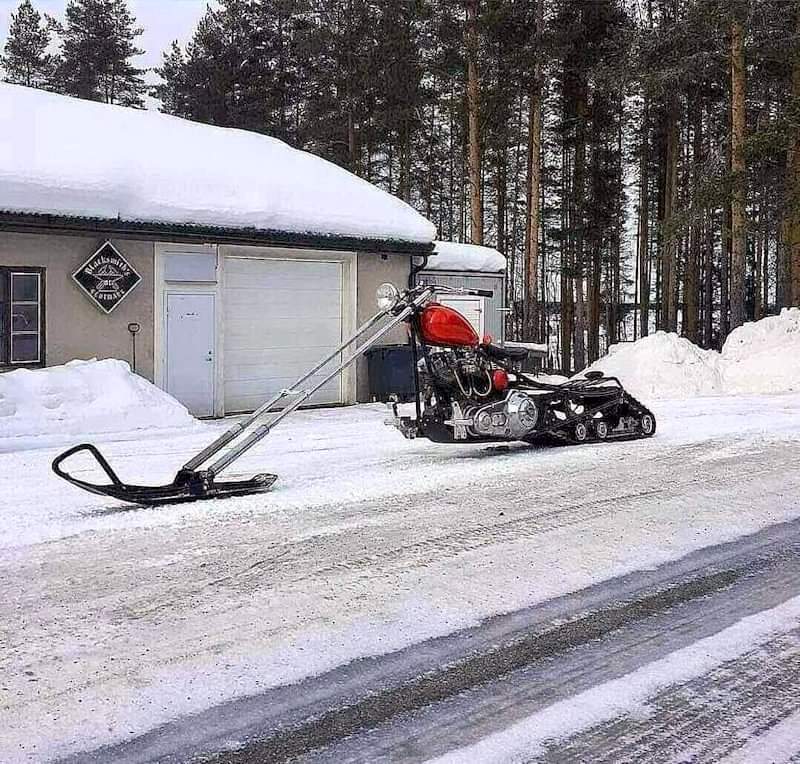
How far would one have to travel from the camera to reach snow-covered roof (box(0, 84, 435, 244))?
13.4 meters

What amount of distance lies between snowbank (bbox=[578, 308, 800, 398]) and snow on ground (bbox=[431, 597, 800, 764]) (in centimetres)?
1233

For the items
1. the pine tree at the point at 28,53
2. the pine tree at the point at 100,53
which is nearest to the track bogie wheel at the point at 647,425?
the pine tree at the point at 100,53

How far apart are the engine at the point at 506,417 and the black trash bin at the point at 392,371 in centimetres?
674

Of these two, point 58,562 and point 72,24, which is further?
point 72,24

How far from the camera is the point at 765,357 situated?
18.9m

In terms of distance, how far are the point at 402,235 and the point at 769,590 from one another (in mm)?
12147

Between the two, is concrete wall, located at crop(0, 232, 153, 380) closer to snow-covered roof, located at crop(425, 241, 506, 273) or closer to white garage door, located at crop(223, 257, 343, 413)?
white garage door, located at crop(223, 257, 343, 413)

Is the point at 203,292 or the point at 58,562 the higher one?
the point at 203,292

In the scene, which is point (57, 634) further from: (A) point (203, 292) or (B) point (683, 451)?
(A) point (203, 292)

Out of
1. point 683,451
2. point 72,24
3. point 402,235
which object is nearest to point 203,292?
point 402,235

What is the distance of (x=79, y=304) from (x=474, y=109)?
1769cm

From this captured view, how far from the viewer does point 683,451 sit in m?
10.0

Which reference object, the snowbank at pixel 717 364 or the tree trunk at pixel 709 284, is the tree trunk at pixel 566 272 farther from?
the snowbank at pixel 717 364

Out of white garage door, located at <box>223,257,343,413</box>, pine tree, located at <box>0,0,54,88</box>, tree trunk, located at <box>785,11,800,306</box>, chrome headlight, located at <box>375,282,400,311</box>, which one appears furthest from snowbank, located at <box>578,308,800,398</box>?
pine tree, located at <box>0,0,54,88</box>
